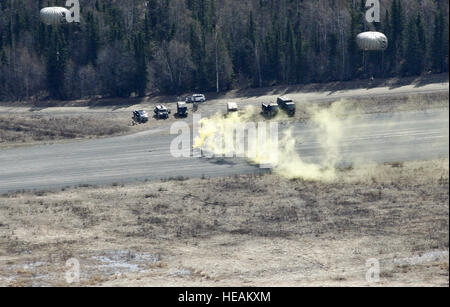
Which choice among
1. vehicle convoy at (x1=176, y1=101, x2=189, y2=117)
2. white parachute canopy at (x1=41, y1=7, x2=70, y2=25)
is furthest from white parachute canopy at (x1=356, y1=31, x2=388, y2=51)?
white parachute canopy at (x1=41, y1=7, x2=70, y2=25)

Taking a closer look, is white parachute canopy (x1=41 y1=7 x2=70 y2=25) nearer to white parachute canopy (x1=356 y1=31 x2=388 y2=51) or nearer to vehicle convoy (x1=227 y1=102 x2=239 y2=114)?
vehicle convoy (x1=227 y1=102 x2=239 y2=114)

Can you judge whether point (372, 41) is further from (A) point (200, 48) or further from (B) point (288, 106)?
(A) point (200, 48)

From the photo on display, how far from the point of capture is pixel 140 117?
391 feet

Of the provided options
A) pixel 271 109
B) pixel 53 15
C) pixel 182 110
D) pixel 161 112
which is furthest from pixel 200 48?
pixel 53 15

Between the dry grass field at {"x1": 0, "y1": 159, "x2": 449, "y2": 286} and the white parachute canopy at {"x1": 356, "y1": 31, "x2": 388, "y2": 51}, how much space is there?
151 ft

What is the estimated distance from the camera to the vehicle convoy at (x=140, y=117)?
119125 millimetres

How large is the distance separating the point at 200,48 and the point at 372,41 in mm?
33333

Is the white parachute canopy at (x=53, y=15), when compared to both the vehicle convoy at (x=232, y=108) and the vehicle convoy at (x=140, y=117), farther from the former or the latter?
the vehicle convoy at (x=232, y=108)

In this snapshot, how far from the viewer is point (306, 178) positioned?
273 ft

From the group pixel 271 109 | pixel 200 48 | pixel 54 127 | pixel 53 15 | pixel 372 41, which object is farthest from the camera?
pixel 53 15

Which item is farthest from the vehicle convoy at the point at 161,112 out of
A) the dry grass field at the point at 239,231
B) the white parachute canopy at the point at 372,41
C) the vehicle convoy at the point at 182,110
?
the white parachute canopy at the point at 372,41

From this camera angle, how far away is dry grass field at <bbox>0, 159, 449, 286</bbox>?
5853 centimetres
